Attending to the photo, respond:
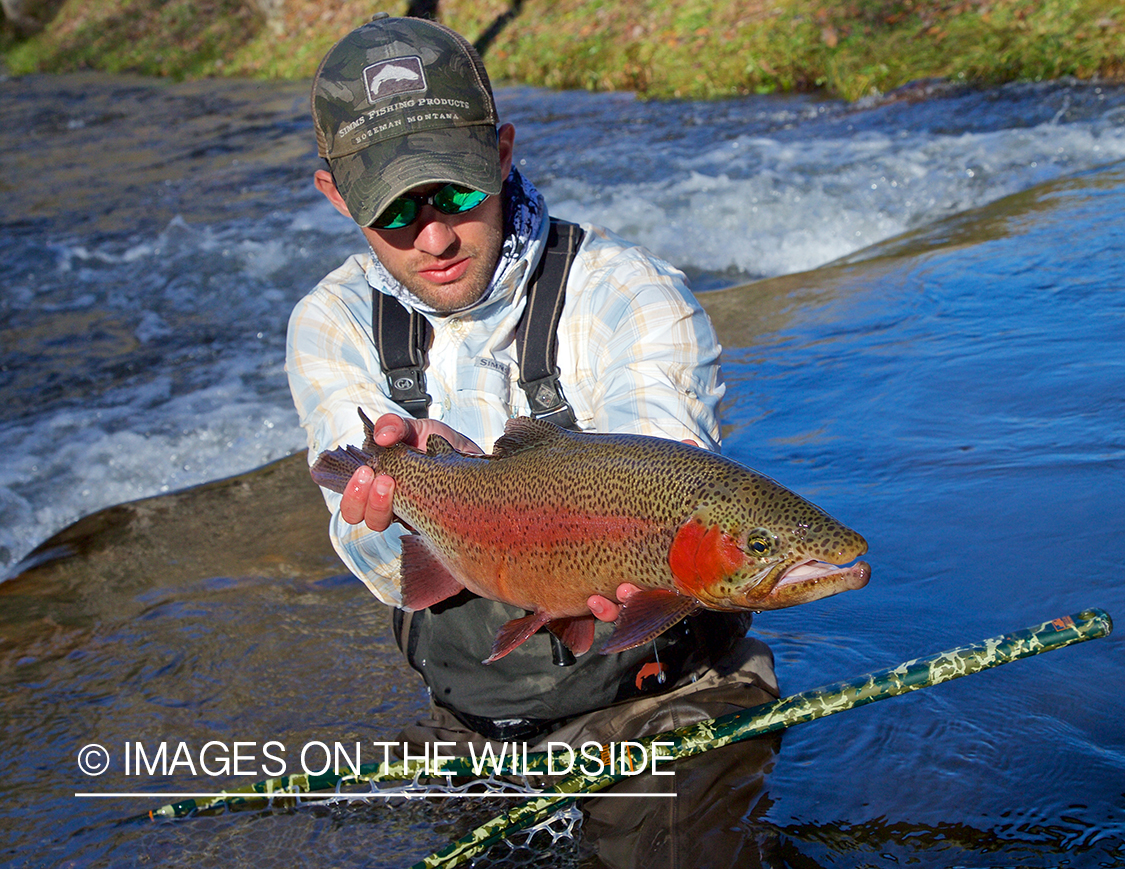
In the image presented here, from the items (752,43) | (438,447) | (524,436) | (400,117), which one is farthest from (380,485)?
(752,43)

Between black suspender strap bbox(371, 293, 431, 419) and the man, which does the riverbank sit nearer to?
the man

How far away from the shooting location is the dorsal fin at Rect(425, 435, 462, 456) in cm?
253

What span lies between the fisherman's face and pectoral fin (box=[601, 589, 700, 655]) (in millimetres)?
1154

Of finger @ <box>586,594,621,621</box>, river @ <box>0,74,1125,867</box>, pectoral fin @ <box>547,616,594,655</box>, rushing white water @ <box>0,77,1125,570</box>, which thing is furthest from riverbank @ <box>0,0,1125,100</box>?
finger @ <box>586,594,621,621</box>

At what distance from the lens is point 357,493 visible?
2615mm

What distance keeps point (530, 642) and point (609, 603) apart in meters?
0.68

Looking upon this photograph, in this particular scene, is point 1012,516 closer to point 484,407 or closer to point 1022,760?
point 1022,760

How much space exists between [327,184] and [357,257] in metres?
0.26

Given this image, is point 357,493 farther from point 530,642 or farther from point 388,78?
point 388,78

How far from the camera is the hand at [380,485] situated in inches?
101

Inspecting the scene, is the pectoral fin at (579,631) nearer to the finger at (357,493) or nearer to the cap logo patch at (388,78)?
the finger at (357,493)

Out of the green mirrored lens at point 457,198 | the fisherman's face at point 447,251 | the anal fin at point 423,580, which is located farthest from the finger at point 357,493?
the green mirrored lens at point 457,198

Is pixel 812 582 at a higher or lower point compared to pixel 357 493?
higher

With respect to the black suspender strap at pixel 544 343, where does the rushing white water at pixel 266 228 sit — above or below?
below
